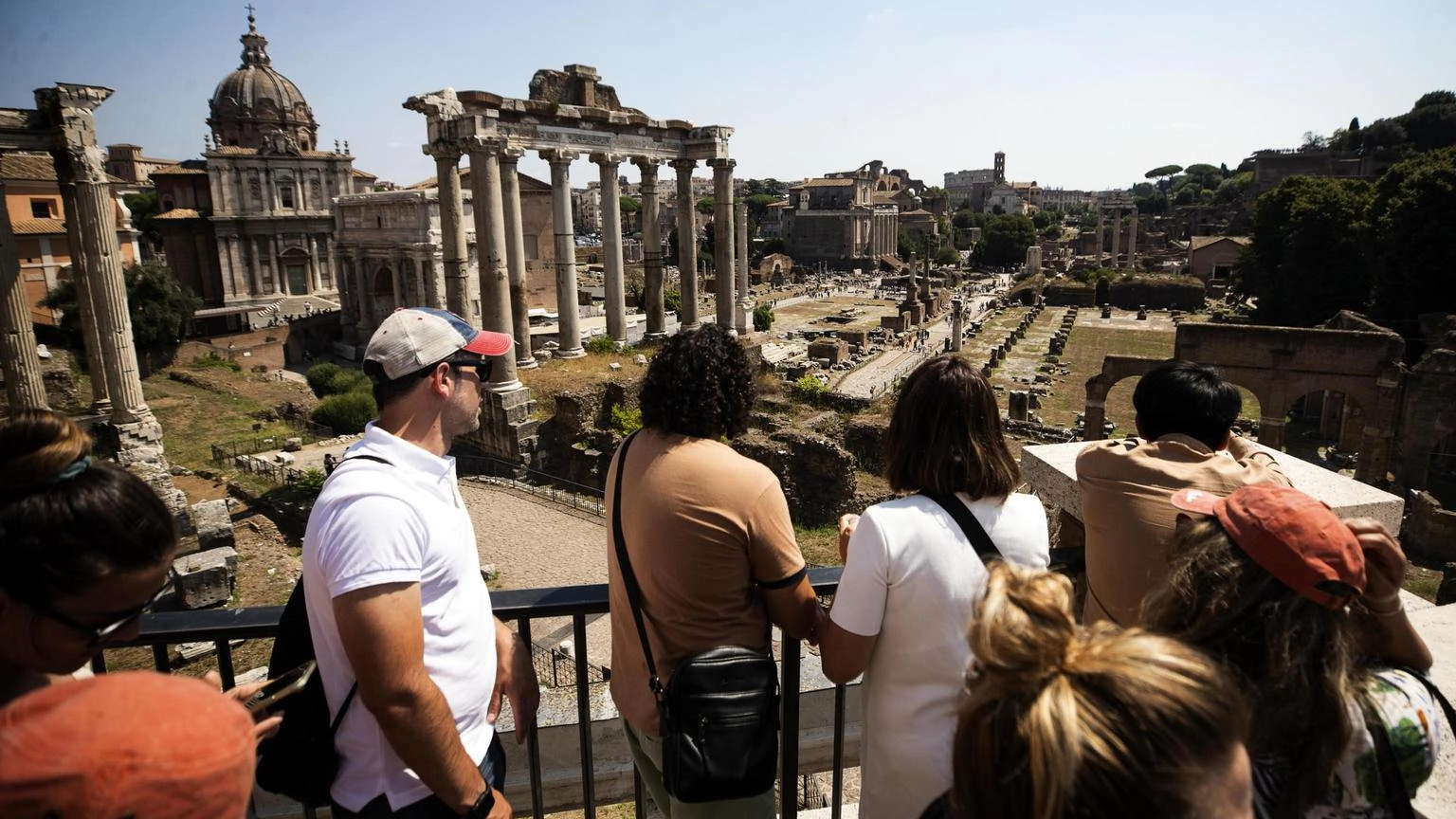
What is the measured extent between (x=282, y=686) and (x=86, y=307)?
1846 cm

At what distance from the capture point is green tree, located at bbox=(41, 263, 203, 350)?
27.4 metres

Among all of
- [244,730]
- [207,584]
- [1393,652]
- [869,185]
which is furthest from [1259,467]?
[869,185]

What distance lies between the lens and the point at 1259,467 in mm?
2775

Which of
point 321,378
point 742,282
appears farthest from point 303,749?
point 742,282

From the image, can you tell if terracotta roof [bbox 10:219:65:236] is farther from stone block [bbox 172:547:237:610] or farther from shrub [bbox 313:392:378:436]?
stone block [bbox 172:547:237:610]

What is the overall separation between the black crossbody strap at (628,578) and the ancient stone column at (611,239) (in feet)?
56.1

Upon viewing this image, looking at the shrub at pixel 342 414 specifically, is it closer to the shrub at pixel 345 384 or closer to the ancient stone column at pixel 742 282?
the shrub at pixel 345 384

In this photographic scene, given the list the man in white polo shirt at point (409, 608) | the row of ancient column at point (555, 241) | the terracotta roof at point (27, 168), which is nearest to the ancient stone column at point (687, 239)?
the row of ancient column at point (555, 241)

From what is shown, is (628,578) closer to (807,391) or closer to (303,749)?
(303,749)

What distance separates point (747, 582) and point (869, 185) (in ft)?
340

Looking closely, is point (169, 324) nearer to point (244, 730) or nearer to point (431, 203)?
point (431, 203)

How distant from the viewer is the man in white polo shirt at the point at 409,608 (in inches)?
80.1

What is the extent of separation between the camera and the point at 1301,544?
1673mm

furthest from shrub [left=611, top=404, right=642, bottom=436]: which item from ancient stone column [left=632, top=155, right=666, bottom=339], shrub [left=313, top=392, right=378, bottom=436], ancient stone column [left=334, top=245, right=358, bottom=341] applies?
ancient stone column [left=334, top=245, right=358, bottom=341]
